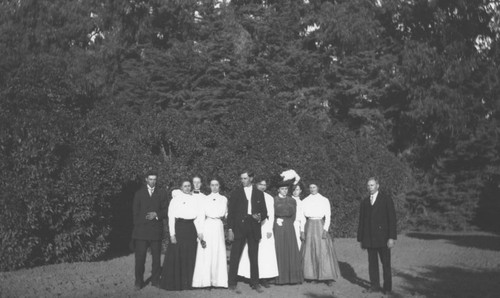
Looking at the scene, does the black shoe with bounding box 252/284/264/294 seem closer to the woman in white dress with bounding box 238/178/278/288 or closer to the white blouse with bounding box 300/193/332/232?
the woman in white dress with bounding box 238/178/278/288

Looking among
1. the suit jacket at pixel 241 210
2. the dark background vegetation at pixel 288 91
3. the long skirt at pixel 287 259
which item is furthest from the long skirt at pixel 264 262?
the dark background vegetation at pixel 288 91

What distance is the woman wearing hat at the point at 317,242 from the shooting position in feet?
40.0

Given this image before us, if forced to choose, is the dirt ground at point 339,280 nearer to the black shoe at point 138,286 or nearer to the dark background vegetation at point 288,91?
the black shoe at point 138,286

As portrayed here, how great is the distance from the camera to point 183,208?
36.4 ft

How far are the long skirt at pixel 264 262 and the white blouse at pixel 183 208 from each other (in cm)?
134

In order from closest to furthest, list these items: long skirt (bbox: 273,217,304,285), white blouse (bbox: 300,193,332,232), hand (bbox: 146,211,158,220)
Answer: hand (bbox: 146,211,158,220) < long skirt (bbox: 273,217,304,285) < white blouse (bbox: 300,193,332,232)

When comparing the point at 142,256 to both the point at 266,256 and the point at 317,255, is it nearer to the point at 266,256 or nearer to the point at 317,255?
the point at 266,256

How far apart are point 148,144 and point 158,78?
465 inches

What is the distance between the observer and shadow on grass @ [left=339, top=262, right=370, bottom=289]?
39.8 ft

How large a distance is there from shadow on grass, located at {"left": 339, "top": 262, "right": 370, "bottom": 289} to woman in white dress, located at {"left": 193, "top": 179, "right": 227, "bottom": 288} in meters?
2.76

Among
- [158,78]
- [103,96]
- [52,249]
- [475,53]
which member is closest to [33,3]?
[158,78]

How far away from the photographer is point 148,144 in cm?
1895

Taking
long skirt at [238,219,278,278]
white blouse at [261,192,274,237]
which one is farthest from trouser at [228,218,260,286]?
white blouse at [261,192,274,237]

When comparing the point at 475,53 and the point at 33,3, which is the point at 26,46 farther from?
the point at 475,53
